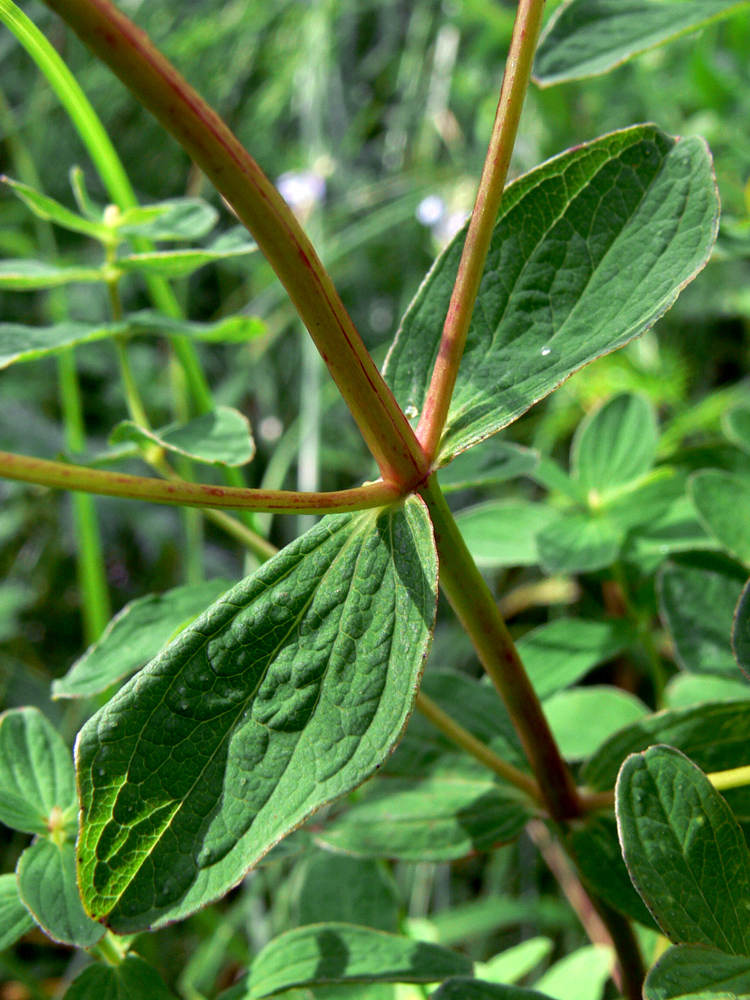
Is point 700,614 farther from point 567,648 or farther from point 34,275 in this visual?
point 34,275

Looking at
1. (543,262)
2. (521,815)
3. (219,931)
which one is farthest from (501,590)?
(543,262)

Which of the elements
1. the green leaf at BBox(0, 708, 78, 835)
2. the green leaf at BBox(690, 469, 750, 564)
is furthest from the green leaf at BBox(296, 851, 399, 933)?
the green leaf at BBox(690, 469, 750, 564)

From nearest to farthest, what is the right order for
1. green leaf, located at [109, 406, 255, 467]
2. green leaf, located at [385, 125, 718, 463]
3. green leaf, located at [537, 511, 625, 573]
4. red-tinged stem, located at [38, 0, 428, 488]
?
red-tinged stem, located at [38, 0, 428, 488], green leaf, located at [385, 125, 718, 463], green leaf, located at [109, 406, 255, 467], green leaf, located at [537, 511, 625, 573]

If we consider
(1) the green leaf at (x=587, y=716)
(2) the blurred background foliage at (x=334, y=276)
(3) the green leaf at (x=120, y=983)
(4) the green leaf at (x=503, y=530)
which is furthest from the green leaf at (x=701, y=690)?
(3) the green leaf at (x=120, y=983)

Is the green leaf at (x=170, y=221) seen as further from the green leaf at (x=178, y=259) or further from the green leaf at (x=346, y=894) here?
the green leaf at (x=346, y=894)

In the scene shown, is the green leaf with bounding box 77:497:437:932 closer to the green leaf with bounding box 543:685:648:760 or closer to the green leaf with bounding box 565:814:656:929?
the green leaf with bounding box 565:814:656:929
